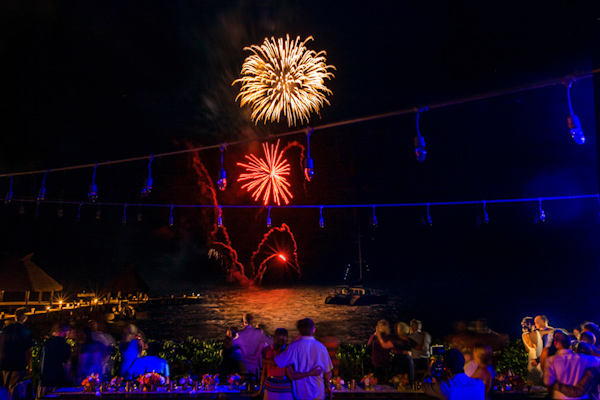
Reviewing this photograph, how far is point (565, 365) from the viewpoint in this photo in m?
4.02

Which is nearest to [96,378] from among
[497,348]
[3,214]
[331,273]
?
[497,348]

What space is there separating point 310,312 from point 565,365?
15196 millimetres

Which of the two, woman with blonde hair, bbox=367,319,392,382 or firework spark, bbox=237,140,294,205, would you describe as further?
firework spark, bbox=237,140,294,205

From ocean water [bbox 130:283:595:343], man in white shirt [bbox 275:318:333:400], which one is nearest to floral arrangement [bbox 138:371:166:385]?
man in white shirt [bbox 275:318:333:400]

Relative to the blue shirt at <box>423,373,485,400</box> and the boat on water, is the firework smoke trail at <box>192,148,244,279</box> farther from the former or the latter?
the blue shirt at <box>423,373,485,400</box>

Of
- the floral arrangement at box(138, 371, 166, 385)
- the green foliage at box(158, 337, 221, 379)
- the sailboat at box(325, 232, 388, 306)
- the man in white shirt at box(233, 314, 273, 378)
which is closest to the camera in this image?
the floral arrangement at box(138, 371, 166, 385)

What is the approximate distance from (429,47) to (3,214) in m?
16.2

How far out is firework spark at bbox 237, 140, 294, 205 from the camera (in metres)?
17.4

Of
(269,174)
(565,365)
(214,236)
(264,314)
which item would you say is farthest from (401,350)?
(214,236)

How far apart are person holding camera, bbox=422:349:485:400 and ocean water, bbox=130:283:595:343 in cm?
1406

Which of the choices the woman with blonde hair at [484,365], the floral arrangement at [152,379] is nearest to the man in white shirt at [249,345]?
the floral arrangement at [152,379]

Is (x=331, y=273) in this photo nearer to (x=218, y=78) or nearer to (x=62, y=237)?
(x=218, y=78)

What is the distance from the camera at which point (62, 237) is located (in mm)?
15766

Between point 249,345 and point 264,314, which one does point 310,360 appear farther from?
point 264,314
